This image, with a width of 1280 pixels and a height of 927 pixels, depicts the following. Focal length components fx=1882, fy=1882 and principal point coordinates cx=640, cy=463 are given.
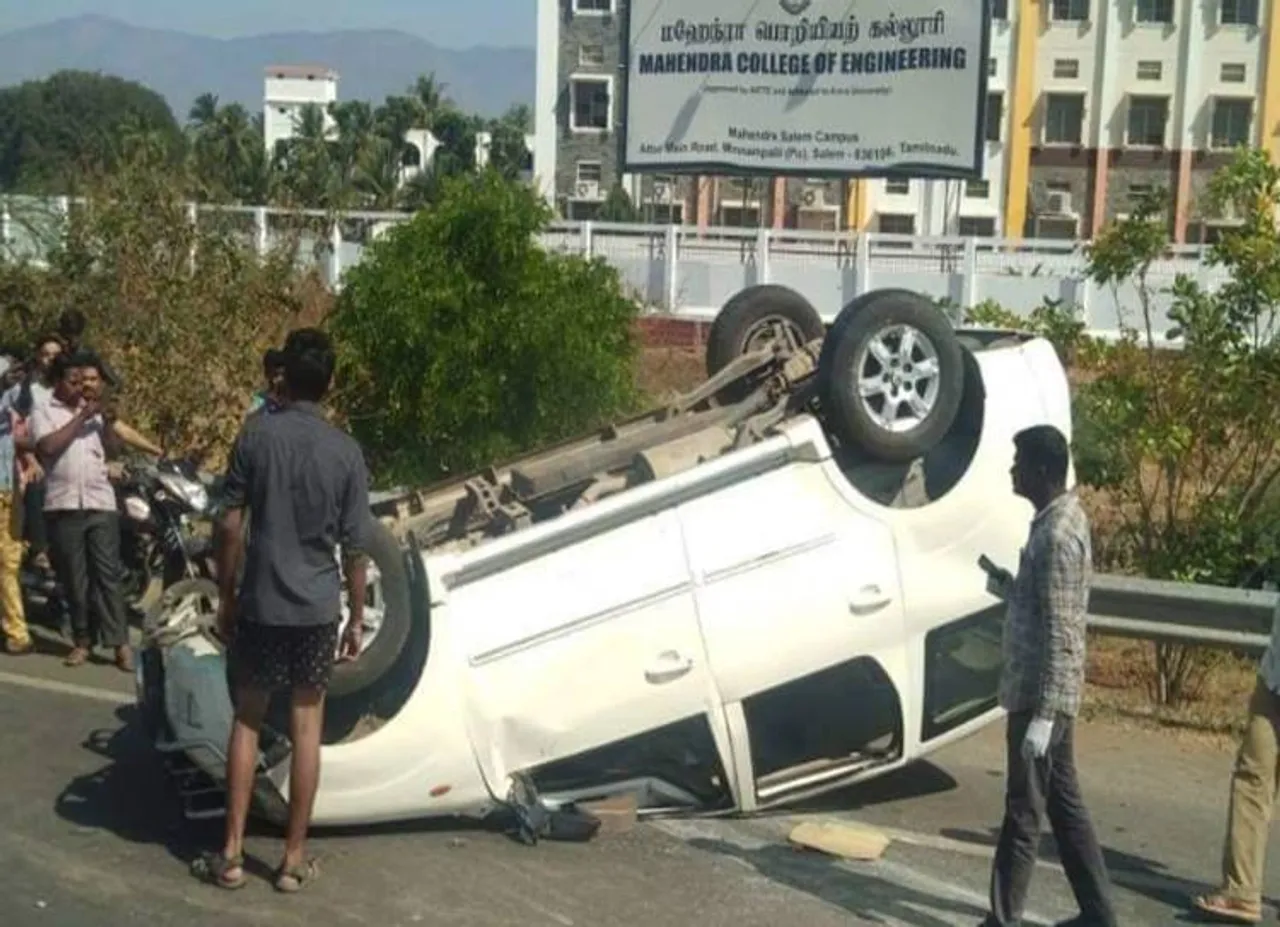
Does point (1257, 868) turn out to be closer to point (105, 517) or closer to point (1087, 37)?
point (105, 517)

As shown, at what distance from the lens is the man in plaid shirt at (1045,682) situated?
5.78 metres

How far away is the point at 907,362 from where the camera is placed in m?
7.16

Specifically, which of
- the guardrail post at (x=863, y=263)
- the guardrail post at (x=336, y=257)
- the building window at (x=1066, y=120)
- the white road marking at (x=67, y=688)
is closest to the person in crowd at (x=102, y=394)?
the white road marking at (x=67, y=688)

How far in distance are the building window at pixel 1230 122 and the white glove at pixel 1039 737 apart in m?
62.6

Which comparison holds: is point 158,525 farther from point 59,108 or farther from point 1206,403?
point 59,108

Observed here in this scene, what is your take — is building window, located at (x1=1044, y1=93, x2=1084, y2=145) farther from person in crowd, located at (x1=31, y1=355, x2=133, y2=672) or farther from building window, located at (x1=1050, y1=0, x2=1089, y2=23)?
person in crowd, located at (x1=31, y1=355, x2=133, y2=672)

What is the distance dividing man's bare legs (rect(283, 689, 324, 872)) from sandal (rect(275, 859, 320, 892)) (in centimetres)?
1

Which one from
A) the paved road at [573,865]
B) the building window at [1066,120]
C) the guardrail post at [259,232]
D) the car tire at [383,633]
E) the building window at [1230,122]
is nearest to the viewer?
the paved road at [573,865]

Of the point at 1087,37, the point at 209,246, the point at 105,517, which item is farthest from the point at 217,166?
the point at 1087,37

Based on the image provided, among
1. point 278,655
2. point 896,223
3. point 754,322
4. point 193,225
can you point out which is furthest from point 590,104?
point 278,655

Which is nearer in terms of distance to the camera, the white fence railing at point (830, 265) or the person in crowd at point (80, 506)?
the person in crowd at point (80, 506)

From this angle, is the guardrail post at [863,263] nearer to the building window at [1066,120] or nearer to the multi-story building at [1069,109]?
the multi-story building at [1069,109]

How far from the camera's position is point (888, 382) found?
23.3 feet

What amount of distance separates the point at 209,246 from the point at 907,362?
8.42m
